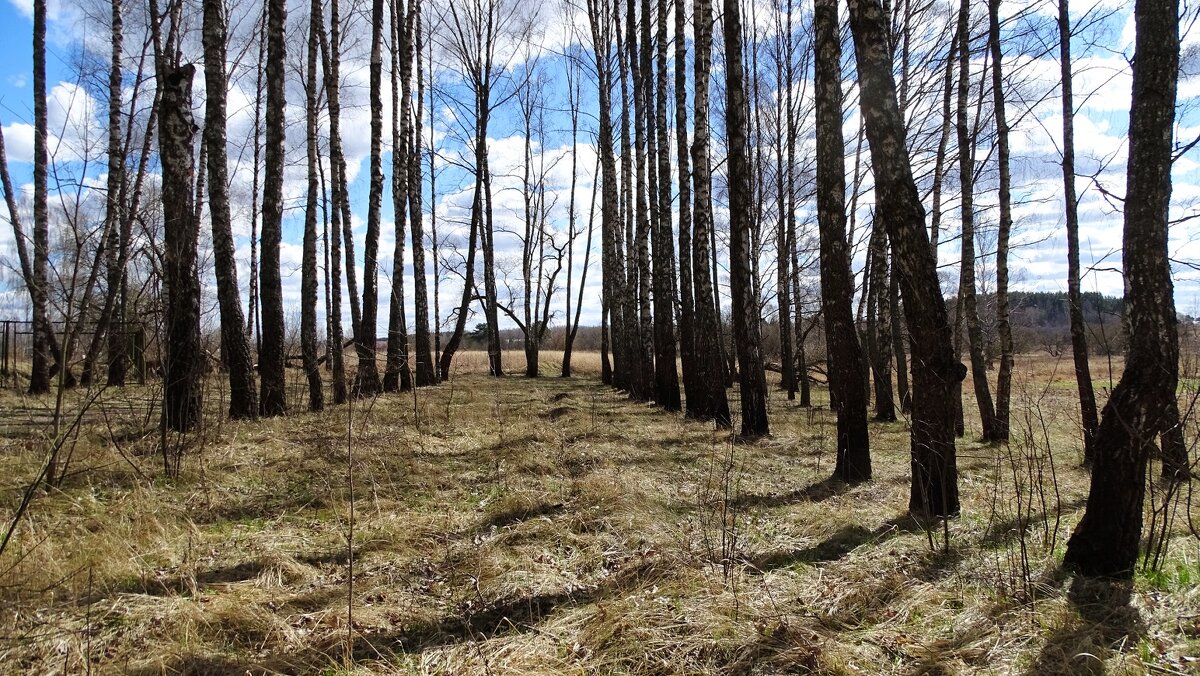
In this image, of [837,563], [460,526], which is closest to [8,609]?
[460,526]

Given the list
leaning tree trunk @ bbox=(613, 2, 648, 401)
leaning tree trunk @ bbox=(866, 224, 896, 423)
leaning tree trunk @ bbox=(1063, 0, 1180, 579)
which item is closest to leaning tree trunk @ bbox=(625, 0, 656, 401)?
leaning tree trunk @ bbox=(613, 2, 648, 401)

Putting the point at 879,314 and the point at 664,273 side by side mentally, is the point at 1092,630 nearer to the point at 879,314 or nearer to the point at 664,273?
the point at 664,273

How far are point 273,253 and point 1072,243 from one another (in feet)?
35.3

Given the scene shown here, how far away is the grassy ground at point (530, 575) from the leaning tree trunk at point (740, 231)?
273cm

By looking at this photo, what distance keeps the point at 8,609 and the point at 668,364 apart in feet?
32.1

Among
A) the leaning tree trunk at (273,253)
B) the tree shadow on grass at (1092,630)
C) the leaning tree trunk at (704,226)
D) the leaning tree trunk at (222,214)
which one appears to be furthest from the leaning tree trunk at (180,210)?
the tree shadow on grass at (1092,630)

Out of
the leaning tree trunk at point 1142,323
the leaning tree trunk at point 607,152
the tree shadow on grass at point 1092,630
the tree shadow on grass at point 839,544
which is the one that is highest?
the leaning tree trunk at point 607,152

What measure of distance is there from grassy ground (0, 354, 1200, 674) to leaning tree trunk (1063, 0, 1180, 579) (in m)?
0.28

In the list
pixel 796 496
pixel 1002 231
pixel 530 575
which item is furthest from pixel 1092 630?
pixel 1002 231

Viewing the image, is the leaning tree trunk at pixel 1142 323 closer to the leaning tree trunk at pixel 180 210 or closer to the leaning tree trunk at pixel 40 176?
the leaning tree trunk at pixel 180 210

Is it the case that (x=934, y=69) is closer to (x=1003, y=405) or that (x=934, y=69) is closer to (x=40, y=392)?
(x=1003, y=405)

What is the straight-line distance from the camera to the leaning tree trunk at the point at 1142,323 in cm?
315

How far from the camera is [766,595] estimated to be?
3172 millimetres

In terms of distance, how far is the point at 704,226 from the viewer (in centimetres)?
938
